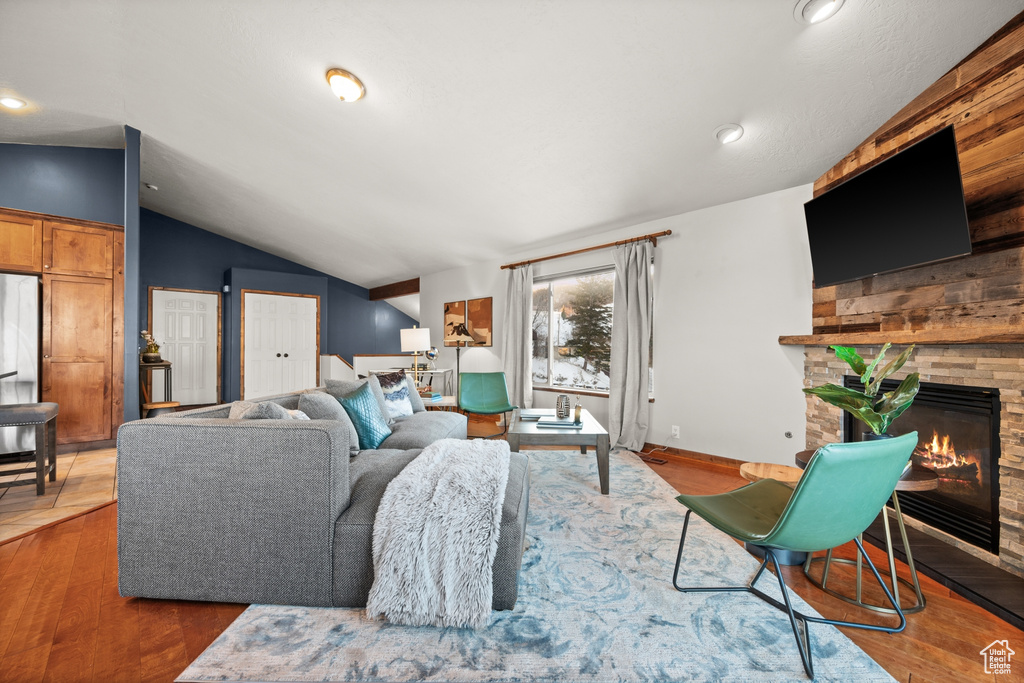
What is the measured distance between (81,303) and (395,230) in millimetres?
3095

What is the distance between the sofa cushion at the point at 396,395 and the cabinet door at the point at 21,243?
3288mm

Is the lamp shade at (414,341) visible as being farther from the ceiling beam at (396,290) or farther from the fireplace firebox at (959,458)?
the fireplace firebox at (959,458)

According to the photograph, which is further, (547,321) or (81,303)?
(547,321)

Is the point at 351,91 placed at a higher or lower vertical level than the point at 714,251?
higher

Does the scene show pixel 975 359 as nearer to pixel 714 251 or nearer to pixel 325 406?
pixel 714 251

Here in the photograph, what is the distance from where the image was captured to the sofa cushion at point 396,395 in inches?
128

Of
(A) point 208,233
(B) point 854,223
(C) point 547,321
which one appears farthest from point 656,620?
(A) point 208,233

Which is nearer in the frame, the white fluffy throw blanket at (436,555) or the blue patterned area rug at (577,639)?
the blue patterned area rug at (577,639)

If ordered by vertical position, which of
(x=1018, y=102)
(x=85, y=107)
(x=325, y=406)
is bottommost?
(x=325, y=406)

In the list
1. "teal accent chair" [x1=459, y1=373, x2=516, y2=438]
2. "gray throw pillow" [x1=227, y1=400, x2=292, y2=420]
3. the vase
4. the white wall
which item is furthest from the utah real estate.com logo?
"teal accent chair" [x1=459, y1=373, x2=516, y2=438]

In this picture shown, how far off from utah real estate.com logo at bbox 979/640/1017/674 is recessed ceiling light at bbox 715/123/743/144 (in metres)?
2.65

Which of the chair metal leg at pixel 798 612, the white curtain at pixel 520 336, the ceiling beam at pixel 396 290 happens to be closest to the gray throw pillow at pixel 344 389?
the chair metal leg at pixel 798 612

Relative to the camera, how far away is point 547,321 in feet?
16.5

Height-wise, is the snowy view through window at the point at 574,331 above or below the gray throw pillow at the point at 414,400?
above
